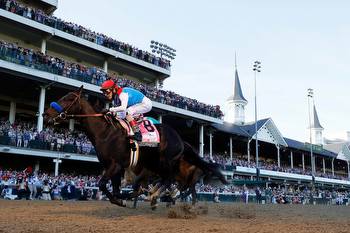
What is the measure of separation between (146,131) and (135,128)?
0.28 m

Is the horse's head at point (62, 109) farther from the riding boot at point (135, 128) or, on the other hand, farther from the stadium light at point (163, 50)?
the stadium light at point (163, 50)

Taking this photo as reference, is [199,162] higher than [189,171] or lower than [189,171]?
higher

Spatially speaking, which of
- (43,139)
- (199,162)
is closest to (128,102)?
(199,162)

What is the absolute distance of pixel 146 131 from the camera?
9.35 meters

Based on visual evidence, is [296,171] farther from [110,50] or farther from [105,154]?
[105,154]

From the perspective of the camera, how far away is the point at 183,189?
1205cm

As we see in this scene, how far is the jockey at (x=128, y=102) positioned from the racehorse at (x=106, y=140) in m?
0.29

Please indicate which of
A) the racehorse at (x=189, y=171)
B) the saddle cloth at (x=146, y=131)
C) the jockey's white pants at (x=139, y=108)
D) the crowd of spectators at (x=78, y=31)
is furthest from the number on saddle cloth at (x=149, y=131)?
the crowd of spectators at (x=78, y=31)

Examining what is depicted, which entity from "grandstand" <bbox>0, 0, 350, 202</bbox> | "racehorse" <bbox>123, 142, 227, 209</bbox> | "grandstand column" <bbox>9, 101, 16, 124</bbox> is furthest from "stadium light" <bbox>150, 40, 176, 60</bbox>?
"racehorse" <bbox>123, 142, 227, 209</bbox>

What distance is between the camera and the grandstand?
87.2 ft

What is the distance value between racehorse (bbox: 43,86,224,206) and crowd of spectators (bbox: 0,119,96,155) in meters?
17.1

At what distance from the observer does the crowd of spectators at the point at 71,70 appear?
2611 centimetres

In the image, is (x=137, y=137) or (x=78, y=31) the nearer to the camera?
(x=137, y=137)

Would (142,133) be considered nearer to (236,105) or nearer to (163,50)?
(163,50)
